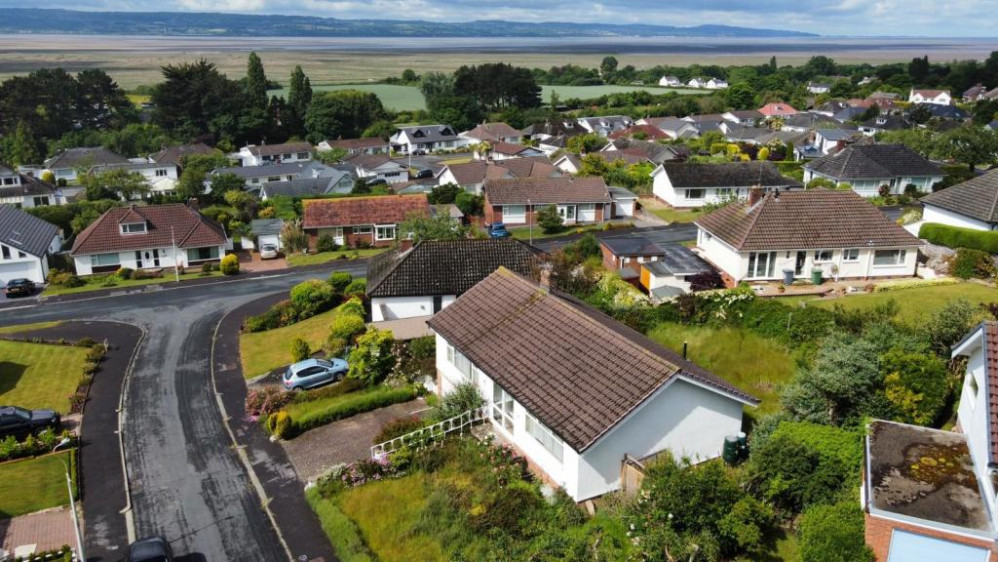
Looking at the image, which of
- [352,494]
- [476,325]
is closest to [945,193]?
[476,325]

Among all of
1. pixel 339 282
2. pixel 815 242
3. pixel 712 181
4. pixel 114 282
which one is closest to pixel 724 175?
pixel 712 181

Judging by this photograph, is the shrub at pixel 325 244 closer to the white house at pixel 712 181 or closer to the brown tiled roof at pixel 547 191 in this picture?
the brown tiled roof at pixel 547 191

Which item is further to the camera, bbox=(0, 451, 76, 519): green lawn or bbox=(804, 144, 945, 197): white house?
bbox=(804, 144, 945, 197): white house

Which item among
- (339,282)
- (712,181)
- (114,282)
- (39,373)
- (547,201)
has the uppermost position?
(712,181)

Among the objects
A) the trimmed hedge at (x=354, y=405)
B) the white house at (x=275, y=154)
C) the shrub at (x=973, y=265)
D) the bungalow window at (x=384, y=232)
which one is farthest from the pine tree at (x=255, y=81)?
the shrub at (x=973, y=265)

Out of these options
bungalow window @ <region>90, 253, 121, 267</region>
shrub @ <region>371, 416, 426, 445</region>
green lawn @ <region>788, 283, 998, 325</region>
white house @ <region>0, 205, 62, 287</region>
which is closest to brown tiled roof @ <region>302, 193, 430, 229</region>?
bungalow window @ <region>90, 253, 121, 267</region>

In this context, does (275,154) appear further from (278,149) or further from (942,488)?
(942,488)

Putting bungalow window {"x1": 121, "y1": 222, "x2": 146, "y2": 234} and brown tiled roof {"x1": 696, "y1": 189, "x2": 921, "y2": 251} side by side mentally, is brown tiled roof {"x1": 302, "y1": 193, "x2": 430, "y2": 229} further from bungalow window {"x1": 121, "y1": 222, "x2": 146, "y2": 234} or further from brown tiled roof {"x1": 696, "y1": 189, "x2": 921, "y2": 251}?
brown tiled roof {"x1": 696, "y1": 189, "x2": 921, "y2": 251}

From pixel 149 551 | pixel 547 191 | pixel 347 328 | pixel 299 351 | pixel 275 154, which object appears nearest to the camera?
pixel 149 551
